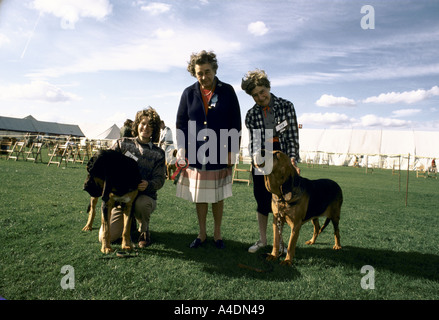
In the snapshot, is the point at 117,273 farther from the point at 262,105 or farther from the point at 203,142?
the point at 262,105

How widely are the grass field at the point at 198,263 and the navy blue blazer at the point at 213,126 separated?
1.27m

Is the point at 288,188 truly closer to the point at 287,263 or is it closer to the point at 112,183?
the point at 287,263

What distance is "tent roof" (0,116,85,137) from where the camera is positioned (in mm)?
56938

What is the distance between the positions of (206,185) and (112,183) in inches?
46.2

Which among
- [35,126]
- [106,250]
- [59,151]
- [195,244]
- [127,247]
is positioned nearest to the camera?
[106,250]

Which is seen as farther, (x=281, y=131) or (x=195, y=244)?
(x=195, y=244)

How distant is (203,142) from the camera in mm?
3684

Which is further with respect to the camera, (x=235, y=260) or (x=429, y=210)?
(x=429, y=210)

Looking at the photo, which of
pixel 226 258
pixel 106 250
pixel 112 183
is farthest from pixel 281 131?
pixel 106 250

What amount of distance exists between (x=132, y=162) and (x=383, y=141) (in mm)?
48625

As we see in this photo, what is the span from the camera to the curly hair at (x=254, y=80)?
11.4 feet

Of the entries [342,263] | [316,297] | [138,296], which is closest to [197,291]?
[138,296]

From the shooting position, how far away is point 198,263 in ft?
11.0

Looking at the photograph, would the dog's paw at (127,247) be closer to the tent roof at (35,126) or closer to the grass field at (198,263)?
the grass field at (198,263)
